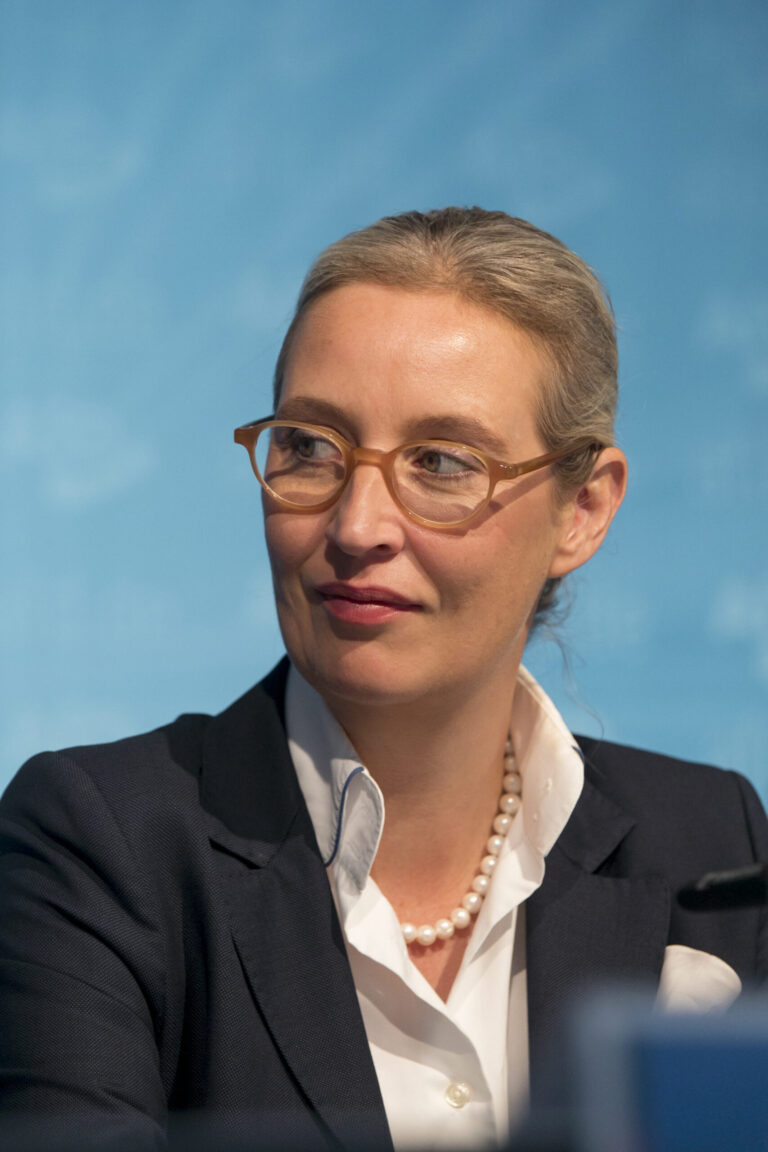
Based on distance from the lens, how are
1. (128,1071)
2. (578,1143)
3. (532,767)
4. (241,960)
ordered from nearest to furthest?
(578,1143)
(128,1071)
(241,960)
(532,767)

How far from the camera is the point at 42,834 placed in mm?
1283

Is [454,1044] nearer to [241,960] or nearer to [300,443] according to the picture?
[241,960]

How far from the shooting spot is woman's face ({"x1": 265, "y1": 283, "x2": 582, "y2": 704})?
1.29 m

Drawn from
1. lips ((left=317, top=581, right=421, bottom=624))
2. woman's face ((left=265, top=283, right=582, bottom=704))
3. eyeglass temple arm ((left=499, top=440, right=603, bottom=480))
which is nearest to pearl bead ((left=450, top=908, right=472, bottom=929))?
woman's face ((left=265, top=283, right=582, bottom=704))

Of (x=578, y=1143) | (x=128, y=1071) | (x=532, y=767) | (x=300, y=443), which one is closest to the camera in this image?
(x=578, y=1143)

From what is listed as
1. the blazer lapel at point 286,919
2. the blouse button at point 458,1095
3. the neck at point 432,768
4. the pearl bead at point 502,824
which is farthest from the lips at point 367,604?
the blouse button at point 458,1095

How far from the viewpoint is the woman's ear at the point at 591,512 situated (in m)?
1.49

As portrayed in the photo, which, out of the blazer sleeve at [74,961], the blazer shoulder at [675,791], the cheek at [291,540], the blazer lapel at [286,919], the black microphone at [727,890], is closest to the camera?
the black microphone at [727,890]

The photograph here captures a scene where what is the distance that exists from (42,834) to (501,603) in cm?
53

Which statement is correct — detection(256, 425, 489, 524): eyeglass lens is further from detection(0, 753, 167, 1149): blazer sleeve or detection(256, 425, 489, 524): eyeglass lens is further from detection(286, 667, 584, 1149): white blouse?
detection(0, 753, 167, 1149): blazer sleeve

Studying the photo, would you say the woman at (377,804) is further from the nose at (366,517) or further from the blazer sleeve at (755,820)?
the blazer sleeve at (755,820)

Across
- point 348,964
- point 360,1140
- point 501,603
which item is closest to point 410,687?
point 501,603

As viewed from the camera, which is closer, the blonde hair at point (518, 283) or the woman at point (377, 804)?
the woman at point (377, 804)

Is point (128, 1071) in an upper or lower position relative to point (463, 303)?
lower
